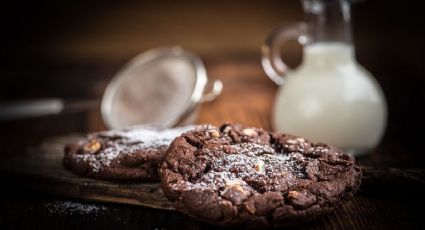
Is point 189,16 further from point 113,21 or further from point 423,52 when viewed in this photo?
point 423,52

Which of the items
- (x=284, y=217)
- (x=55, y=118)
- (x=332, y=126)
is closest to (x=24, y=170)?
(x=284, y=217)

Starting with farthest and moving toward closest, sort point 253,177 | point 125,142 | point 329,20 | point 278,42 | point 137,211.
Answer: point 278,42 → point 329,20 → point 125,142 → point 137,211 → point 253,177

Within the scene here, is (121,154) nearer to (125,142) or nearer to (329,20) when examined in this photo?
(125,142)

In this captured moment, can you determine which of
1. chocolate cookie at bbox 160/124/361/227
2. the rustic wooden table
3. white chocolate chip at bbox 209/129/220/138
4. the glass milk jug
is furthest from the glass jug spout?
white chocolate chip at bbox 209/129/220/138

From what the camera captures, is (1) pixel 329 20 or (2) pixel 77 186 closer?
(2) pixel 77 186

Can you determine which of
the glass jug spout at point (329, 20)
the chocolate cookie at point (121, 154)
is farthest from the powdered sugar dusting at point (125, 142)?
the glass jug spout at point (329, 20)

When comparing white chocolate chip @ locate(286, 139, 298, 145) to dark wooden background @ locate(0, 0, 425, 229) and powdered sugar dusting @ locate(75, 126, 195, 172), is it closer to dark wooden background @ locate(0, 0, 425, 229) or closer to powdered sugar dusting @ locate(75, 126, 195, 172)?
powdered sugar dusting @ locate(75, 126, 195, 172)

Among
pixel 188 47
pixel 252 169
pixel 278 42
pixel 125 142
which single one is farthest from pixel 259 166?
pixel 188 47
